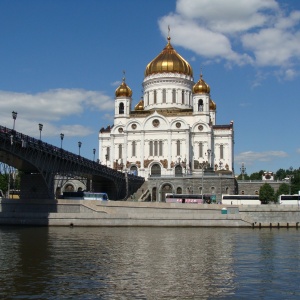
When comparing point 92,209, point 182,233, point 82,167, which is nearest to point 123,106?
point 82,167

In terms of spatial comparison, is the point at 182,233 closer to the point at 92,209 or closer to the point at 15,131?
the point at 92,209

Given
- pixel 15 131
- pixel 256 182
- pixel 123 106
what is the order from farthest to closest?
pixel 123 106, pixel 256 182, pixel 15 131

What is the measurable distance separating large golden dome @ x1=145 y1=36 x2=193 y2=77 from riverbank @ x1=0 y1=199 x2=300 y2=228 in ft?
150

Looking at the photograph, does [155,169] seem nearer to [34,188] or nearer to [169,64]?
[169,64]

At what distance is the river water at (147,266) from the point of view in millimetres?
20422

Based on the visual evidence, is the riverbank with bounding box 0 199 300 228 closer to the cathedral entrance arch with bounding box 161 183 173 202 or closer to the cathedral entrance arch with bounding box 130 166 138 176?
the cathedral entrance arch with bounding box 161 183 173 202

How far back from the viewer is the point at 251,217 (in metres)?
53.5

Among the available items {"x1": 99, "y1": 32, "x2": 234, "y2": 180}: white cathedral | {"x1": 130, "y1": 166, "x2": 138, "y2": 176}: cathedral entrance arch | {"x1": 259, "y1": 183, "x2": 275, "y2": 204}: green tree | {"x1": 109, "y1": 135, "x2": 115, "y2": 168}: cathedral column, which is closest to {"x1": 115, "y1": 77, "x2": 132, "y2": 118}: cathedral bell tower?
{"x1": 99, "y1": 32, "x2": 234, "y2": 180}: white cathedral

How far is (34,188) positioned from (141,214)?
11.5 meters

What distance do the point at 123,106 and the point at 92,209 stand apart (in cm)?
4298

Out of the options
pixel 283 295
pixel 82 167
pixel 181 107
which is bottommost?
pixel 283 295

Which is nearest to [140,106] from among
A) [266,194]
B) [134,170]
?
[134,170]

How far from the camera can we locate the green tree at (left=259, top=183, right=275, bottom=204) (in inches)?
3066

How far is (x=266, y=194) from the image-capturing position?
78.2m
